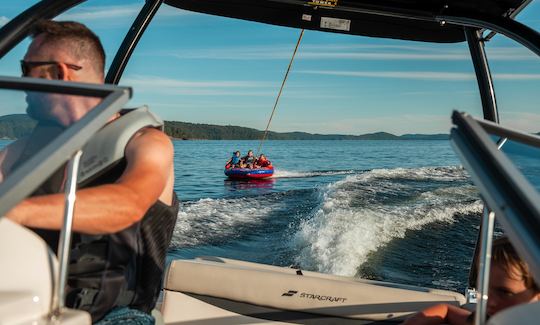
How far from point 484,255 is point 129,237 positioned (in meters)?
0.99

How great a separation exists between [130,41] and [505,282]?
2.71 metres

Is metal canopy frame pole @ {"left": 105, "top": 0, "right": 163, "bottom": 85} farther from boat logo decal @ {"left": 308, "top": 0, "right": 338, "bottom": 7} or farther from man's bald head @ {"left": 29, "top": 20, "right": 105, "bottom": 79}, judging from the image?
man's bald head @ {"left": 29, "top": 20, "right": 105, "bottom": 79}

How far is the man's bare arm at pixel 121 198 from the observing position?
1393 mm

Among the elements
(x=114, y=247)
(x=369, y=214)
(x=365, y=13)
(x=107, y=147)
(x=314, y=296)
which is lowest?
(x=369, y=214)

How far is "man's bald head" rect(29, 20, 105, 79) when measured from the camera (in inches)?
70.4

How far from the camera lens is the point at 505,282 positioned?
162 cm

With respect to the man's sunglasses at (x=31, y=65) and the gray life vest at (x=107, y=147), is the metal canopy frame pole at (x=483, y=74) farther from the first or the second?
the man's sunglasses at (x=31, y=65)

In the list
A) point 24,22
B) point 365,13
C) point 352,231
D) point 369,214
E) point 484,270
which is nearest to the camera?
point 484,270

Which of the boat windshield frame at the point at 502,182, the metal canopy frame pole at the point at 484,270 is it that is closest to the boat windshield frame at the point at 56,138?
the boat windshield frame at the point at 502,182

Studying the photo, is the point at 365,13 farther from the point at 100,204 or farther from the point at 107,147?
the point at 100,204

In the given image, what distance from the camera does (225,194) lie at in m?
23.5

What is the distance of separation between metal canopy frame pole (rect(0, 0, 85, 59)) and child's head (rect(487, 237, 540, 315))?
2.36m

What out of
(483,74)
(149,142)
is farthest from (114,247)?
(483,74)

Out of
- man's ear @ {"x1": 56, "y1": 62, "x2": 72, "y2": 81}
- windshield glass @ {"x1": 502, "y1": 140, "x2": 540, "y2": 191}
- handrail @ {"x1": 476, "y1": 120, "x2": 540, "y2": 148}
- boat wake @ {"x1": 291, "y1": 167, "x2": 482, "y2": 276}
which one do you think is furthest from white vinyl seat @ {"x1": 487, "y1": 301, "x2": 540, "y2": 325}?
boat wake @ {"x1": 291, "y1": 167, "x2": 482, "y2": 276}
